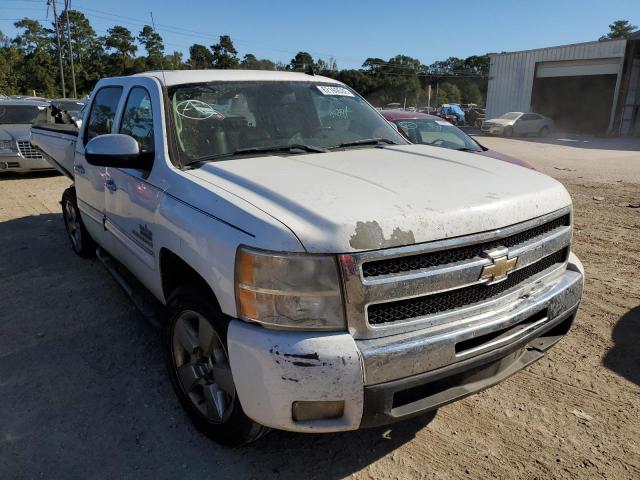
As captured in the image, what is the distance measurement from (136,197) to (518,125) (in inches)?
1153

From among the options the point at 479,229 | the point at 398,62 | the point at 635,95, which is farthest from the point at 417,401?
the point at 398,62

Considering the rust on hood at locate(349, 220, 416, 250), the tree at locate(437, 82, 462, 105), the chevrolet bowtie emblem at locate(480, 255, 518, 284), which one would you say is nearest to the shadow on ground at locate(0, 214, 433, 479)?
the chevrolet bowtie emblem at locate(480, 255, 518, 284)

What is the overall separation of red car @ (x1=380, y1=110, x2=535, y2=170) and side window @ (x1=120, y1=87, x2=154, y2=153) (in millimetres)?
4662

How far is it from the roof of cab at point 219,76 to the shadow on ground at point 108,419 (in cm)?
186

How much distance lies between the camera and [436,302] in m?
2.16

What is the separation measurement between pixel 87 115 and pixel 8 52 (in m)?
65.7

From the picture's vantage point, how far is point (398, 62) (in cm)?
9006

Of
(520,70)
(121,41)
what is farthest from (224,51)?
(520,70)

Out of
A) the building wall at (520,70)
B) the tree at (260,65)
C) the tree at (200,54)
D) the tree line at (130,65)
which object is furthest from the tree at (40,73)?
the building wall at (520,70)

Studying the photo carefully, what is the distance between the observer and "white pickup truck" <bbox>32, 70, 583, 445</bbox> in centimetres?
197

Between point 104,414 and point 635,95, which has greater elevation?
point 635,95

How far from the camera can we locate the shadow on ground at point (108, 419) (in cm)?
246

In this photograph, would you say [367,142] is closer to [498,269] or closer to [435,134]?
[498,269]

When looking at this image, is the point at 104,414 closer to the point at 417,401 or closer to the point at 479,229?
the point at 417,401
